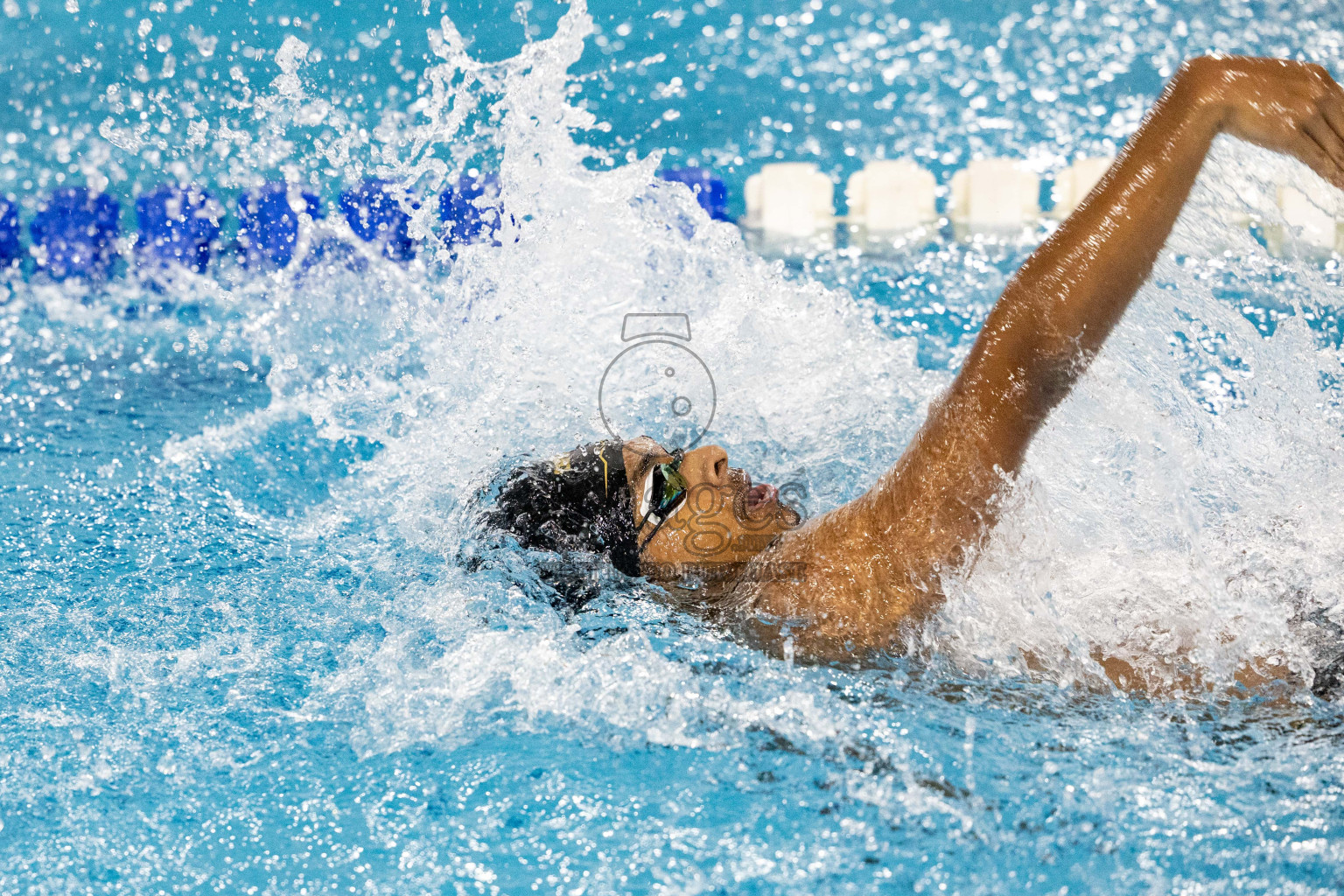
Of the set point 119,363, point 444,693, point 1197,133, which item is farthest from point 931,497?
point 119,363

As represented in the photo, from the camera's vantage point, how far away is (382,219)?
4309 millimetres

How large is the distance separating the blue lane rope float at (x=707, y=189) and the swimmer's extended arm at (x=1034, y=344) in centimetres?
299

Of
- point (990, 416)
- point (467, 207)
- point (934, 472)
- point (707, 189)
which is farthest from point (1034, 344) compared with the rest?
point (707, 189)

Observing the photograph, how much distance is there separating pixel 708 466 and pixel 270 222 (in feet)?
10.9

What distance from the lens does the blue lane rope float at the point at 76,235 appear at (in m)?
4.43

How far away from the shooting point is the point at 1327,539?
5.57ft

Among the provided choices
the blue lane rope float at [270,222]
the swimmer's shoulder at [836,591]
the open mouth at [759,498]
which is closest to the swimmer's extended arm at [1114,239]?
the swimmer's shoulder at [836,591]

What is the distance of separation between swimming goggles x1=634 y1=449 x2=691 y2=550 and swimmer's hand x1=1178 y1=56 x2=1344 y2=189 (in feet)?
2.86

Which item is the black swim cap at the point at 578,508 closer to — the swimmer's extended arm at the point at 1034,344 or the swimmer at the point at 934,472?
the swimmer at the point at 934,472

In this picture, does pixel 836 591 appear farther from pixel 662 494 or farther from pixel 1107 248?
pixel 1107 248

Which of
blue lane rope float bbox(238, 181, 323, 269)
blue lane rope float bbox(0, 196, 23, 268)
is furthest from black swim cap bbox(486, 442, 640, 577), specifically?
blue lane rope float bbox(0, 196, 23, 268)

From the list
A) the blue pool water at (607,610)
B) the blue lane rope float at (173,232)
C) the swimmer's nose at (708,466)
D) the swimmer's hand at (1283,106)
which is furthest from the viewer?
the blue lane rope float at (173,232)

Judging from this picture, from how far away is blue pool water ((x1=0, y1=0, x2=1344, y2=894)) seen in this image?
1442 millimetres

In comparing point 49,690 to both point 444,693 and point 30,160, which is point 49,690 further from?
point 30,160
